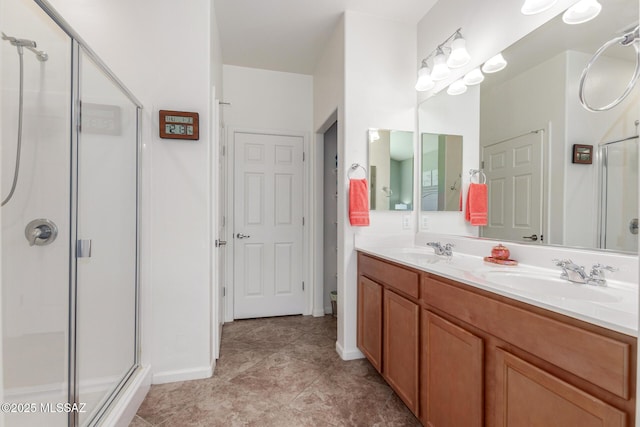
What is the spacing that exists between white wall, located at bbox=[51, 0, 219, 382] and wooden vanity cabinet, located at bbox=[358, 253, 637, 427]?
126 centimetres

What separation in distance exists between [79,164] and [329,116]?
1.88 metres

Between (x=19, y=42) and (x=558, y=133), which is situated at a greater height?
(x=19, y=42)

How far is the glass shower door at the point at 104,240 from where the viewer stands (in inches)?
54.2

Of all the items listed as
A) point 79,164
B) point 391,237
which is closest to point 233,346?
point 391,237

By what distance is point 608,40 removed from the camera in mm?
1176

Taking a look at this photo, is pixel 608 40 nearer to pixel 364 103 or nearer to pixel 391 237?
pixel 364 103

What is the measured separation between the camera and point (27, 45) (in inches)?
49.4

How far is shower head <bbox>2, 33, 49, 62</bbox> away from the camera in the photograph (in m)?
1.19

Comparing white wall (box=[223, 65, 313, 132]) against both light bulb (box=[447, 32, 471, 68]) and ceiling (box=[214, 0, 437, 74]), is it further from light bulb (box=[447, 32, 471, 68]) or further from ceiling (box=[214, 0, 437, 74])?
light bulb (box=[447, 32, 471, 68])

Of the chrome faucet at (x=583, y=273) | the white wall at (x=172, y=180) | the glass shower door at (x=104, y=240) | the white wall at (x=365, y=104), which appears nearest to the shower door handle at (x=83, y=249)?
the glass shower door at (x=104, y=240)

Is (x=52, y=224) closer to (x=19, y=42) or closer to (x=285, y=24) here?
(x=19, y=42)

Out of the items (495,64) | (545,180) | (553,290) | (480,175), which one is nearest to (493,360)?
(553,290)

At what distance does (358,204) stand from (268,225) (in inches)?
52.2

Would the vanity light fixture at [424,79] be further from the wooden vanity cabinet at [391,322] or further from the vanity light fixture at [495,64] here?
the wooden vanity cabinet at [391,322]
